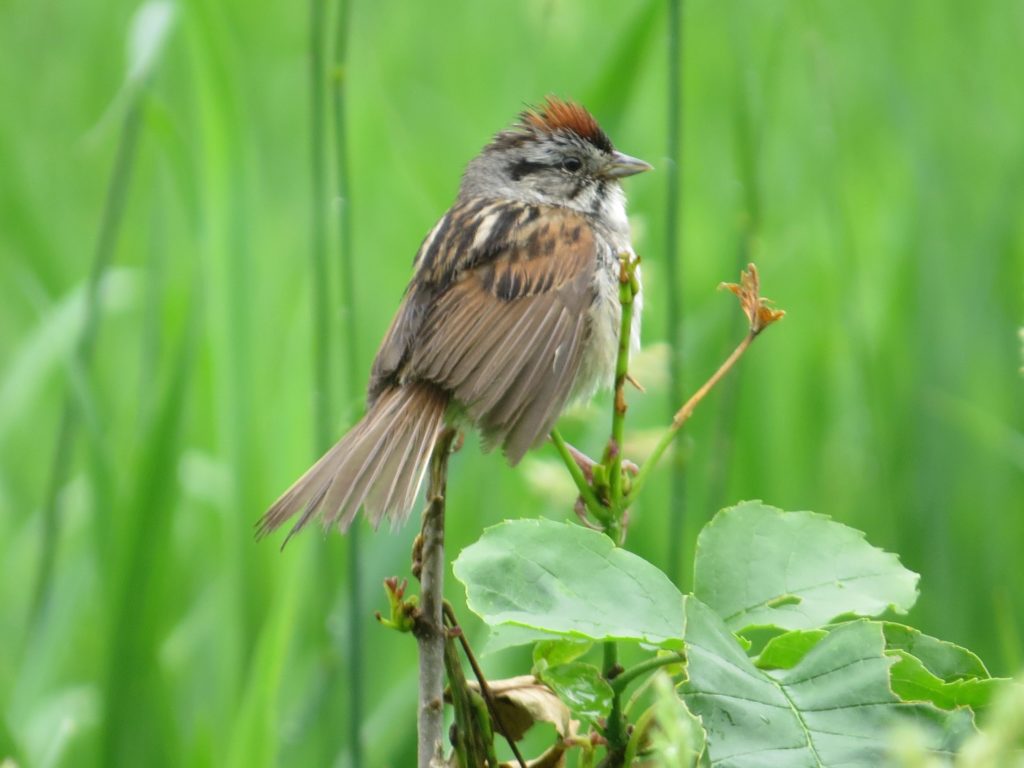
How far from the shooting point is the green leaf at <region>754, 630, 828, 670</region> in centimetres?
111

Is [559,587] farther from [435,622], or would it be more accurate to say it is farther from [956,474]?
[956,474]

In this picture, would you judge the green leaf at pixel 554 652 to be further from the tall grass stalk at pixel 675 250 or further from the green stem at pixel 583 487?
the tall grass stalk at pixel 675 250

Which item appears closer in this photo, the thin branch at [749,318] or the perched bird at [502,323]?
the thin branch at [749,318]

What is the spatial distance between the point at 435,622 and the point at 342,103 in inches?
47.8

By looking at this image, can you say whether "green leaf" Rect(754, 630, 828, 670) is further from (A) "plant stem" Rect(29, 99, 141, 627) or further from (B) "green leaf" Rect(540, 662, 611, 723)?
(A) "plant stem" Rect(29, 99, 141, 627)

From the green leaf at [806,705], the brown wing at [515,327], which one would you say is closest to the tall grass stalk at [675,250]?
the brown wing at [515,327]

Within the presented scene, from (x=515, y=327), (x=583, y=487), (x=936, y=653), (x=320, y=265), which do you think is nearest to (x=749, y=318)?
(x=583, y=487)

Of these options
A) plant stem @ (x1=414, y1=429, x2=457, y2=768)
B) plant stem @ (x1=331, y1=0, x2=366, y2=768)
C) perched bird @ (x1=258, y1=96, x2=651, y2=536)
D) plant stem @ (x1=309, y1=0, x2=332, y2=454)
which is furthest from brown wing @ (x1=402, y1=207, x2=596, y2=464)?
plant stem @ (x1=414, y1=429, x2=457, y2=768)

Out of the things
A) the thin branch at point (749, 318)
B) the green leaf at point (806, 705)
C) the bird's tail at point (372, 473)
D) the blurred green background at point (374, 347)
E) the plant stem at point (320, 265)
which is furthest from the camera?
the blurred green background at point (374, 347)

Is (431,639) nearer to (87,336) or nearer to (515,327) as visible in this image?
(515,327)

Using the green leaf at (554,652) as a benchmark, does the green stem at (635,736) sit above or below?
below

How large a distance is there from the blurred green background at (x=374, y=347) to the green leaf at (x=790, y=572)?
0.75 meters

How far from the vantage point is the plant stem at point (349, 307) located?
2172mm

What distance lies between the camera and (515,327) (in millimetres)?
2219
